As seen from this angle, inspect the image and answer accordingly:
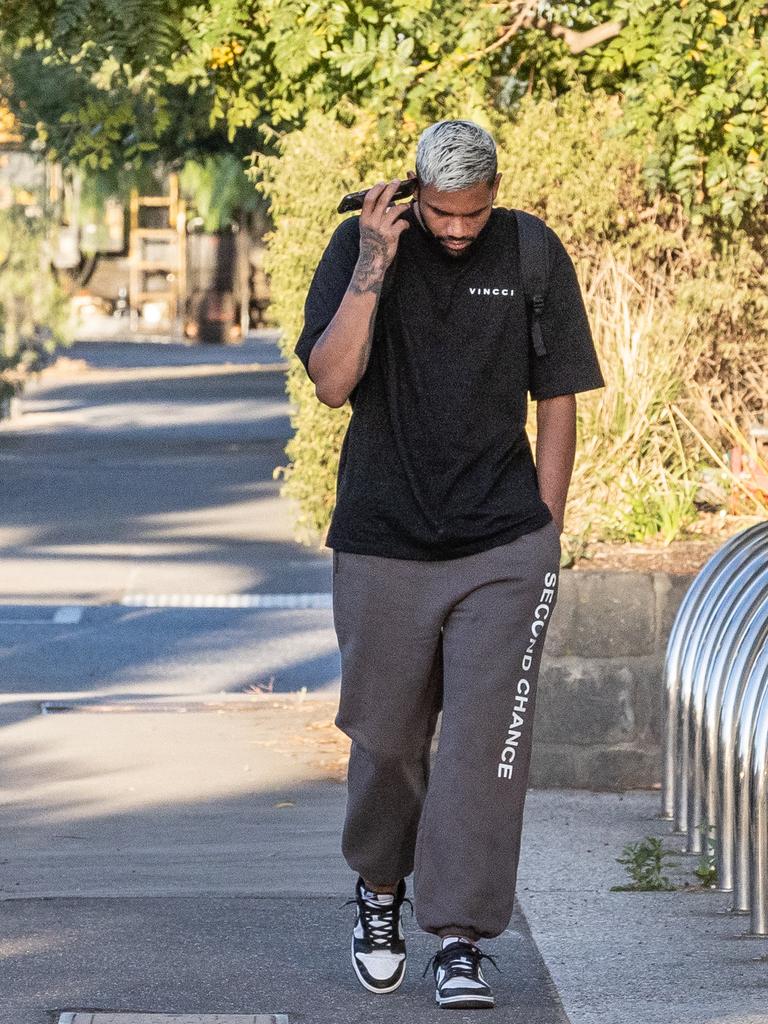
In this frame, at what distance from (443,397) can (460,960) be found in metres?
1.21

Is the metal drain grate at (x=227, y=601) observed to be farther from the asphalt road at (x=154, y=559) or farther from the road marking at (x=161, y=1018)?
the road marking at (x=161, y=1018)

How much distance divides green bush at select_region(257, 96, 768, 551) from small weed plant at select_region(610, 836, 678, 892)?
2.22 metres

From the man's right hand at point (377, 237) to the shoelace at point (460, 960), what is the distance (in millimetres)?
1422

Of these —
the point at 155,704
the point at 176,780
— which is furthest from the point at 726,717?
the point at 155,704

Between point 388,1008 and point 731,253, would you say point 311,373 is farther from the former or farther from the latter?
point 731,253

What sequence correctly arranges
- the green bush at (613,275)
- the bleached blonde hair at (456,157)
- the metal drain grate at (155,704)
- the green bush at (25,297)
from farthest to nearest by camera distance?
the green bush at (25,297), the green bush at (613,275), the metal drain grate at (155,704), the bleached blonde hair at (456,157)

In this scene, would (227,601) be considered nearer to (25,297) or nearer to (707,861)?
(707,861)

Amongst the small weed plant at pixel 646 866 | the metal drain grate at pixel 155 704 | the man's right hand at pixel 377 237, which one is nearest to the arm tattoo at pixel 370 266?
the man's right hand at pixel 377 237

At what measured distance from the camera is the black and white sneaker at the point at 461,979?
14.2 ft

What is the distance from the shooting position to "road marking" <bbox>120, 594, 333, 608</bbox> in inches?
445

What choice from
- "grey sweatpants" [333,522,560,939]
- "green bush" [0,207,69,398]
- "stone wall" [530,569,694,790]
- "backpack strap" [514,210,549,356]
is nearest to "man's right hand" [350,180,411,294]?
"backpack strap" [514,210,549,356]

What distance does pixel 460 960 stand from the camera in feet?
14.3

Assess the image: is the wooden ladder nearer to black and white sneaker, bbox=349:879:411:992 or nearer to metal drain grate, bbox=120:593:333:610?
metal drain grate, bbox=120:593:333:610

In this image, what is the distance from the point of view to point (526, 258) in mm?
4309
